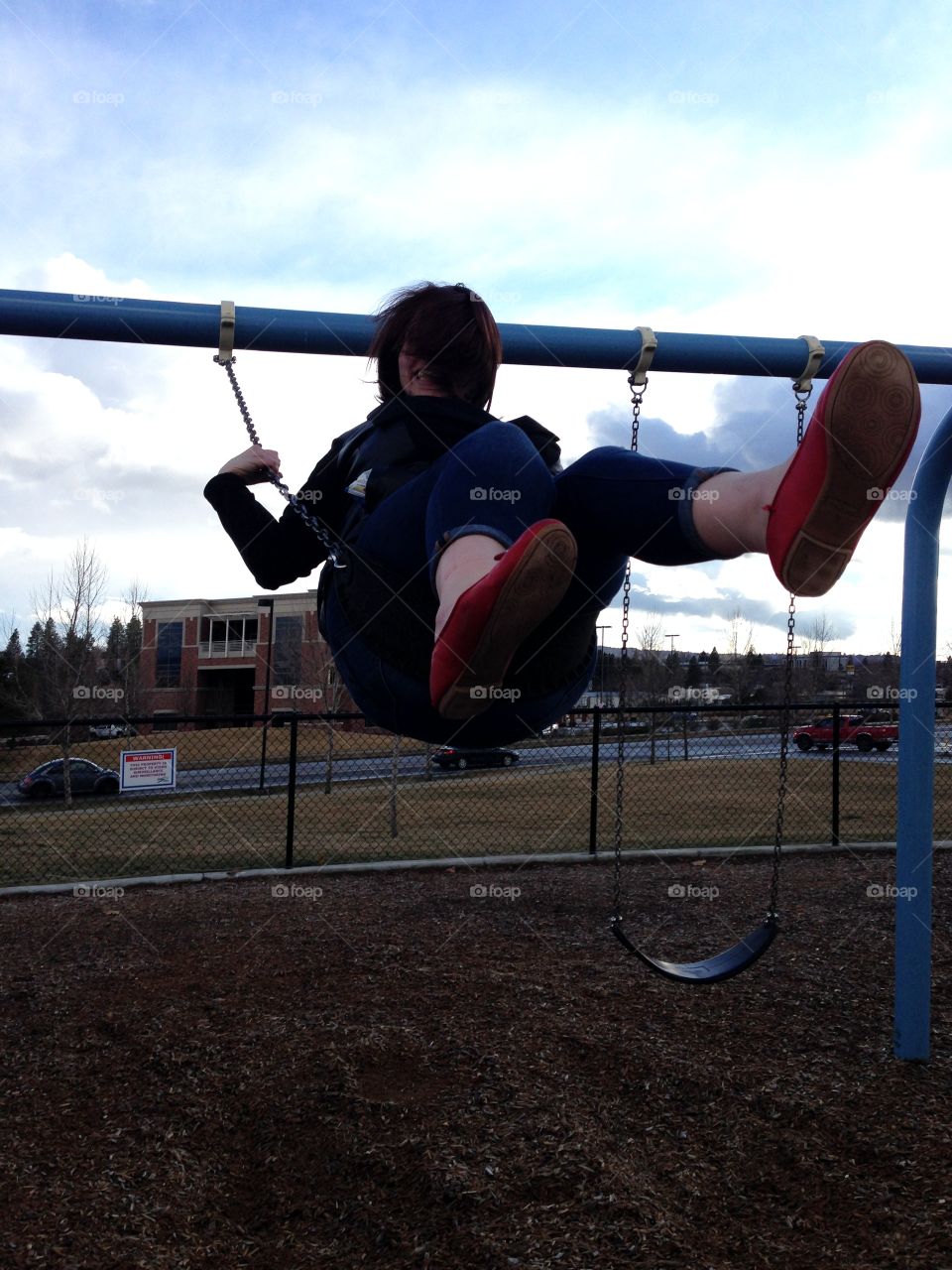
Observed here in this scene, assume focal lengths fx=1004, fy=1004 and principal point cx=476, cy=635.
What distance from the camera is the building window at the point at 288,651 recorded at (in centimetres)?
1856

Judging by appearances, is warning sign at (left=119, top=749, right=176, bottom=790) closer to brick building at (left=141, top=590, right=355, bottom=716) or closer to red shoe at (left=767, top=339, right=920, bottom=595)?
brick building at (left=141, top=590, right=355, bottom=716)

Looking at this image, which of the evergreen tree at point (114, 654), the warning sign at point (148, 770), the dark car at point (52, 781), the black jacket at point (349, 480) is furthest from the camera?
the evergreen tree at point (114, 654)

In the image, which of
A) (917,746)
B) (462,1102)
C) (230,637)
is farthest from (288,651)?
(917,746)

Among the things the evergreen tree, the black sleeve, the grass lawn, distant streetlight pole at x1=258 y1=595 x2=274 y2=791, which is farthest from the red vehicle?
the evergreen tree

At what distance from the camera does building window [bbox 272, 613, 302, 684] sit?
1856 centimetres

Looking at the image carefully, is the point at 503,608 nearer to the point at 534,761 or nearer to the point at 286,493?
the point at 286,493

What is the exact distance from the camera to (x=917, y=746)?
3.34m

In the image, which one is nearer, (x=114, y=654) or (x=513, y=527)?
(x=513, y=527)

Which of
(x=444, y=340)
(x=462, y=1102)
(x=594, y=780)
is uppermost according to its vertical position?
(x=444, y=340)

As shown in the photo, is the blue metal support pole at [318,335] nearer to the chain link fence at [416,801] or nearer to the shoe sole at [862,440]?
the shoe sole at [862,440]

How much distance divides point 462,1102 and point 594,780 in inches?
191

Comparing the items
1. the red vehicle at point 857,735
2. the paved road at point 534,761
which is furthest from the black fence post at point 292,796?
the red vehicle at point 857,735

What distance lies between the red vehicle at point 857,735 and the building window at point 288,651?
29.3 ft

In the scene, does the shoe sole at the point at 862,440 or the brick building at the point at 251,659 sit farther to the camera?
the brick building at the point at 251,659
